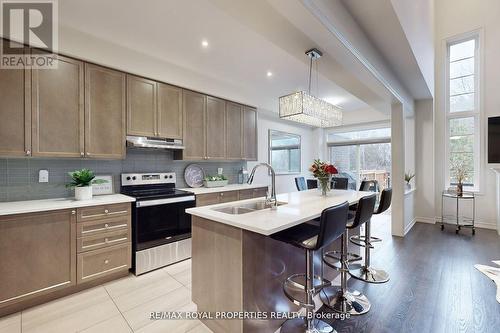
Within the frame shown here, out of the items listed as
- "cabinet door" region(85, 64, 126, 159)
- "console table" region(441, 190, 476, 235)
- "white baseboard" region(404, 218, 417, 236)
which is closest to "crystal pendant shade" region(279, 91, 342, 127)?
"cabinet door" region(85, 64, 126, 159)

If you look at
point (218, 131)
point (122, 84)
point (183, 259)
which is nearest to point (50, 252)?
point (183, 259)

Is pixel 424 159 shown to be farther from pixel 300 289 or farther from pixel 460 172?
pixel 300 289

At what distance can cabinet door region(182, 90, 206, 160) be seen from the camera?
351 cm

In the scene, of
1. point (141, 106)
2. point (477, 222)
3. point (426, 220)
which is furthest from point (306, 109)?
point (477, 222)

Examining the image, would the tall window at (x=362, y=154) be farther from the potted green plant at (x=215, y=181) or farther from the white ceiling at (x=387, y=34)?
the potted green plant at (x=215, y=181)

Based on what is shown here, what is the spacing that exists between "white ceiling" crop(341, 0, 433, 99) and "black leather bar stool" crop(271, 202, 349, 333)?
178cm

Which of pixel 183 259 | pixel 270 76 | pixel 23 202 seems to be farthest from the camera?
pixel 270 76

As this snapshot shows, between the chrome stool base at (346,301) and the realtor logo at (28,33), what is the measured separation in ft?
12.1

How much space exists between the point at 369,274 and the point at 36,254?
3.44 metres

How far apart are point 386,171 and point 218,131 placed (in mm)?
4755

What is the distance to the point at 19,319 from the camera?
6.42 feet

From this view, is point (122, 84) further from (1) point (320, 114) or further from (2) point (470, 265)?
(2) point (470, 265)

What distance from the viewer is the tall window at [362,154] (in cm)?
601

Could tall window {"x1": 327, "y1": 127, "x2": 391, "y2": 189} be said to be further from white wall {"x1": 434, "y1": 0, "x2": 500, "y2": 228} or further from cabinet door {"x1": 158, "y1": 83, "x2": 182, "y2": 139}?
cabinet door {"x1": 158, "y1": 83, "x2": 182, "y2": 139}
